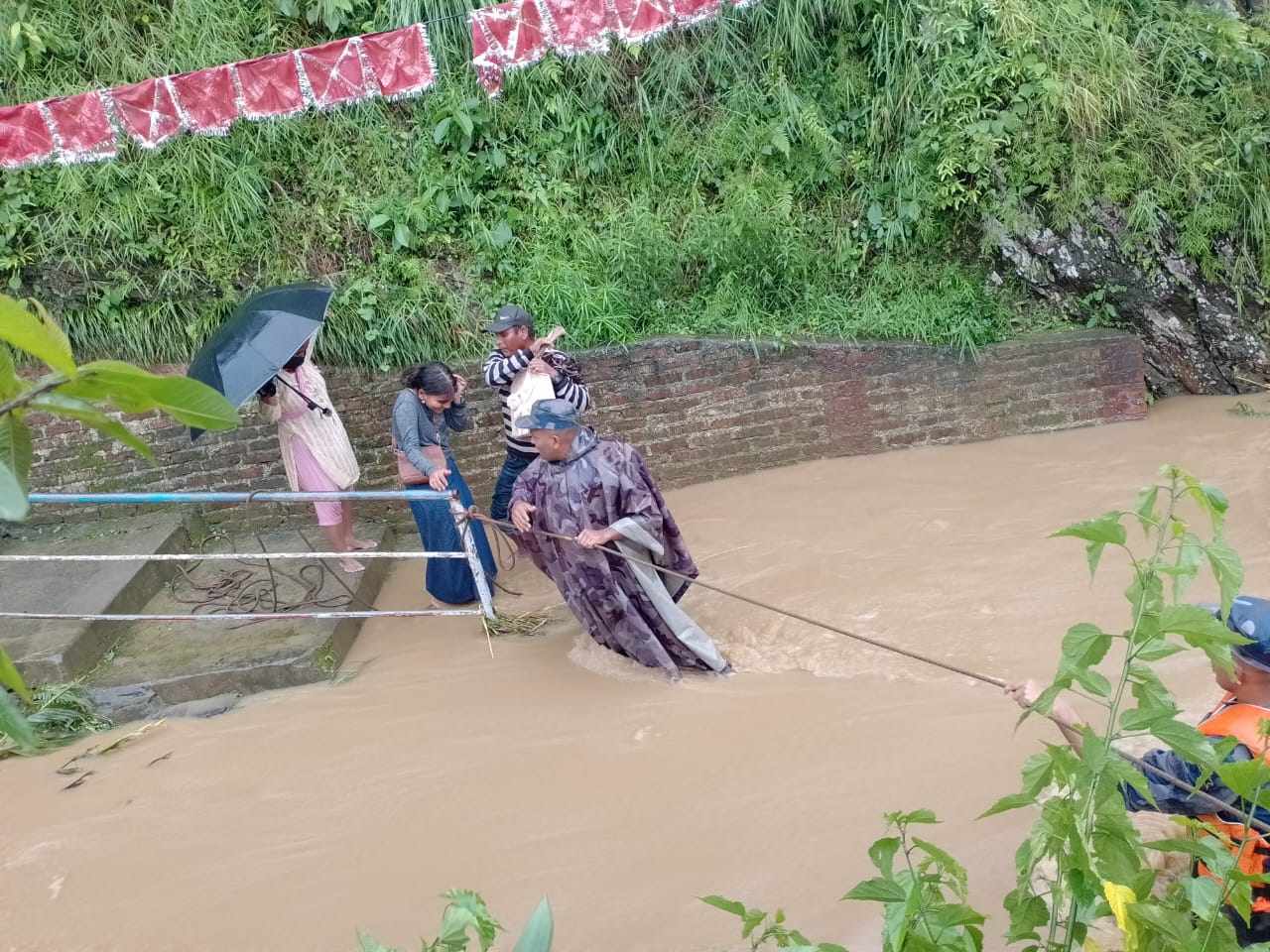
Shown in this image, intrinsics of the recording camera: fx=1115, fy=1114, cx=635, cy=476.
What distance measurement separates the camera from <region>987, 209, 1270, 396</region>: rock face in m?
7.50

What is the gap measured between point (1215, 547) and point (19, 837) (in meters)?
4.66

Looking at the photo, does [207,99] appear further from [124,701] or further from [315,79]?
[124,701]

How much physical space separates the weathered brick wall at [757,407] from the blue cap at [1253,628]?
483 centimetres

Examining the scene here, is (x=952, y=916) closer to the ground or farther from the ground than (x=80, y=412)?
closer to the ground

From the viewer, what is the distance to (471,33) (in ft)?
26.3

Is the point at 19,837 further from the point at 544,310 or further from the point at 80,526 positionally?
the point at 544,310

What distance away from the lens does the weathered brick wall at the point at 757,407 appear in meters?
7.21

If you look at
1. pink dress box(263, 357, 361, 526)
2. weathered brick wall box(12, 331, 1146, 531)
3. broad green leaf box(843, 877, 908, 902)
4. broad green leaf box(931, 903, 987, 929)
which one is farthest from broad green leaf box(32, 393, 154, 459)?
weathered brick wall box(12, 331, 1146, 531)

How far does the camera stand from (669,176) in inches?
321

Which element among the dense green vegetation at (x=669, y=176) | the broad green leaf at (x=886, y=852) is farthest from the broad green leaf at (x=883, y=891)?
the dense green vegetation at (x=669, y=176)

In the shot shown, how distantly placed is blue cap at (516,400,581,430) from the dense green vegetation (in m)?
2.51

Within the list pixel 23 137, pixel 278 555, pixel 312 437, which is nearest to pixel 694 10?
pixel 312 437

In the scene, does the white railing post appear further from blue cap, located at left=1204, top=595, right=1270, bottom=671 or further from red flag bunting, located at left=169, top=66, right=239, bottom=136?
red flag bunting, located at left=169, top=66, right=239, bottom=136

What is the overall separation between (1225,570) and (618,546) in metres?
3.23
